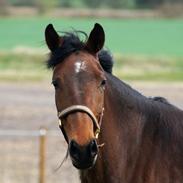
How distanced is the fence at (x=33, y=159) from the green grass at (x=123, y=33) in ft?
87.6

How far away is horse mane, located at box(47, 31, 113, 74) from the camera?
17.4 feet

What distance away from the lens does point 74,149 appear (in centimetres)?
483

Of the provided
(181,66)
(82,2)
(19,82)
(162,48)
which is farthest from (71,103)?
(82,2)

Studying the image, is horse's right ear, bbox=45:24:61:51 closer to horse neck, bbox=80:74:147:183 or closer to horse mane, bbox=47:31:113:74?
horse mane, bbox=47:31:113:74

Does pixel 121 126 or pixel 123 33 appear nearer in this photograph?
pixel 121 126

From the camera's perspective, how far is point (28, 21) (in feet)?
189

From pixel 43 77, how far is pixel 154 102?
1080 inches

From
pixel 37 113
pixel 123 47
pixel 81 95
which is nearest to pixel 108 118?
pixel 81 95

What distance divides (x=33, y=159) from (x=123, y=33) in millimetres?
38640

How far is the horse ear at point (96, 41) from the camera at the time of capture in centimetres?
532

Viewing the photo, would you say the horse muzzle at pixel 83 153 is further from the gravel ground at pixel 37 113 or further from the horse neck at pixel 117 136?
the gravel ground at pixel 37 113

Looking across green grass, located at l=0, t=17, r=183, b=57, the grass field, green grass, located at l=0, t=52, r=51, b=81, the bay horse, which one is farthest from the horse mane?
green grass, located at l=0, t=17, r=183, b=57

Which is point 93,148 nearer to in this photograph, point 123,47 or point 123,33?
point 123,47

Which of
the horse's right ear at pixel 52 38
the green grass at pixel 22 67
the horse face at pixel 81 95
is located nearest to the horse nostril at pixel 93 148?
the horse face at pixel 81 95
